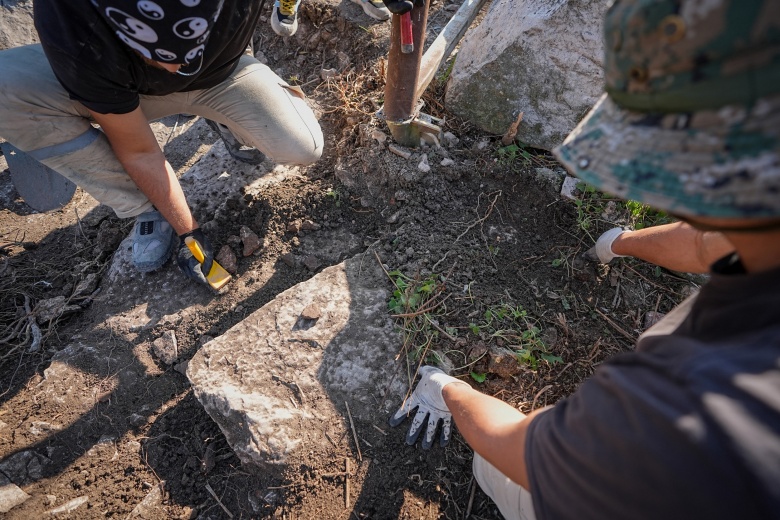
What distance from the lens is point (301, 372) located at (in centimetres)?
195

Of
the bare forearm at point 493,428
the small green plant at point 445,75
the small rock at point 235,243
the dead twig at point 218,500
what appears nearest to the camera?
the bare forearm at point 493,428

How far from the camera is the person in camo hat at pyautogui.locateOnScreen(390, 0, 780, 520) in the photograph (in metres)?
0.63

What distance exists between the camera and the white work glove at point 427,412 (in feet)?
5.87

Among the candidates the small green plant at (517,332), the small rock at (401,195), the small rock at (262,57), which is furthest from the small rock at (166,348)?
the small rock at (262,57)

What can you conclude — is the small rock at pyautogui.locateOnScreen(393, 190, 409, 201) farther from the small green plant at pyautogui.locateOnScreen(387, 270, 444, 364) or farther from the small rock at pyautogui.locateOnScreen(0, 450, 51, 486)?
the small rock at pyautogui.locateOnScreen(0, 450, 51, 486)

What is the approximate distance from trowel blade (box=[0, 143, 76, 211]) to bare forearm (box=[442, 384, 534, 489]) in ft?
9.60

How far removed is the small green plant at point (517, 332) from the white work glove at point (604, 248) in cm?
49

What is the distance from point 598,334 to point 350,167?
166 centimetres

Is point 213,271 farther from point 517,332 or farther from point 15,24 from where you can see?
point 15,24

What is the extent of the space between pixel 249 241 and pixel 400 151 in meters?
1.01

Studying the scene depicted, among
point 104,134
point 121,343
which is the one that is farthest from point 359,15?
point 121,343

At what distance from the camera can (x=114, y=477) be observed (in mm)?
1931

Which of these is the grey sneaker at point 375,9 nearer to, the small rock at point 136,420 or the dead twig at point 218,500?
the small rock at point 136,420

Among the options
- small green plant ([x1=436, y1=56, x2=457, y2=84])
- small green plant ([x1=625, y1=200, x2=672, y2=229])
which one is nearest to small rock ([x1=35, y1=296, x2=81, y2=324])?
small green plant ([x1=436, y1=56, x2=457, y2=84])
